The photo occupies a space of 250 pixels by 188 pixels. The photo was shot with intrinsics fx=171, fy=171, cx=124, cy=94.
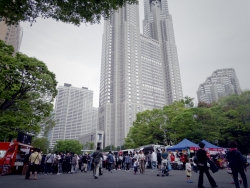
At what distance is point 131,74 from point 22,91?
84.3 m

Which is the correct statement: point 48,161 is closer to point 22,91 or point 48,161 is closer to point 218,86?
point 22,91

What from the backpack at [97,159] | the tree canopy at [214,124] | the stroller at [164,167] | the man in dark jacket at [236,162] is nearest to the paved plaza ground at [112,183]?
the backpack at [97,159]

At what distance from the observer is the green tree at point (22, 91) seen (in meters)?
14.2

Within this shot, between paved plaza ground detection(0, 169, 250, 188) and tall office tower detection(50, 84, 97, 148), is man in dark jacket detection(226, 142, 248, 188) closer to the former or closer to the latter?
paved plaza ground detection(0, 169, 250, 188)

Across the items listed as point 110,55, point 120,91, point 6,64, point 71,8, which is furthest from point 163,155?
point 110,55

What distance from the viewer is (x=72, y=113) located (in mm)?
142375

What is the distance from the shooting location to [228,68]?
128000mm

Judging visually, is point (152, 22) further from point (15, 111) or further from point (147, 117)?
point (15, 111)

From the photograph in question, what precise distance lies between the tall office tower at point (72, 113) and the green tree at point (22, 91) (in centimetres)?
12323

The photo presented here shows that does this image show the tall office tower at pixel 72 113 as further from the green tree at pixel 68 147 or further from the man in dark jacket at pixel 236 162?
the man in dark jacket at pixel 236 162

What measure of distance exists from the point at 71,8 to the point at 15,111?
14.0 m

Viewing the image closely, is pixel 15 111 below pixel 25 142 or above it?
above

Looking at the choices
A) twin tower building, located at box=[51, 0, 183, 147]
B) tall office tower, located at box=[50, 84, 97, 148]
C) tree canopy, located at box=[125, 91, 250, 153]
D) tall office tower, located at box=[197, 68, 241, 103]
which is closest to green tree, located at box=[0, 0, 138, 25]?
tree canopy, located at box=[125, 91, 250, 153]

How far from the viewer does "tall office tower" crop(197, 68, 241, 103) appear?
9500 centimetres
